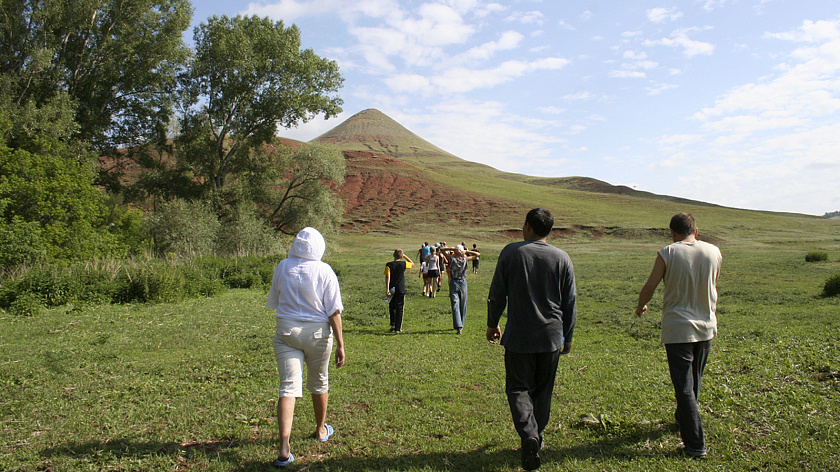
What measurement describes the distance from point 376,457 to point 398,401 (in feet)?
5.25

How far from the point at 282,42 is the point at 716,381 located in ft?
106

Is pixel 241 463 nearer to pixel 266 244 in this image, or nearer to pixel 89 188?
pixel 89 188

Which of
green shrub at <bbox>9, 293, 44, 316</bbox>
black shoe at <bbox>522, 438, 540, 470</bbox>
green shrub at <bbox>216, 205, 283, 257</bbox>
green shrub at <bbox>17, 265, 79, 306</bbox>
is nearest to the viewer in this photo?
black shoe at <bbox>522, 438, 540, 470</bbox>

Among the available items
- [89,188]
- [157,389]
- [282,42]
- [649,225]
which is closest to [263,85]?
[282,42]

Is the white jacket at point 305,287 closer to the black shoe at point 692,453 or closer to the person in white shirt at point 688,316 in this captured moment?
the person in white shirt at point 688,316

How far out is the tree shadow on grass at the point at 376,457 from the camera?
4.08 metres

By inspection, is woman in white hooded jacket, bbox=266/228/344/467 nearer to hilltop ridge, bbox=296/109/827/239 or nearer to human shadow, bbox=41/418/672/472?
human shadow, bbox=41/418/672/472

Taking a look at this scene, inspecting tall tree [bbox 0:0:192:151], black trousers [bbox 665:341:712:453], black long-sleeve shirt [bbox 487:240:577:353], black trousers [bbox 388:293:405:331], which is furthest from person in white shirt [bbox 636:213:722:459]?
tall tree [bbox 0:0:192:151]

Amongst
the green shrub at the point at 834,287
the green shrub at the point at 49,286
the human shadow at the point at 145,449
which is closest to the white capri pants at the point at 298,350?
the human shadow at the point at 145,449

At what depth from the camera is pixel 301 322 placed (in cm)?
410

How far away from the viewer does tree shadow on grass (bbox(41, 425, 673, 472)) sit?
4082 millimetres

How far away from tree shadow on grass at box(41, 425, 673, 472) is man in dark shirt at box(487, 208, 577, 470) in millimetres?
362

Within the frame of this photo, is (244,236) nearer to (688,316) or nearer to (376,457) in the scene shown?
(376,457)

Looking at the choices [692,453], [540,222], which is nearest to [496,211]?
[540,222]
